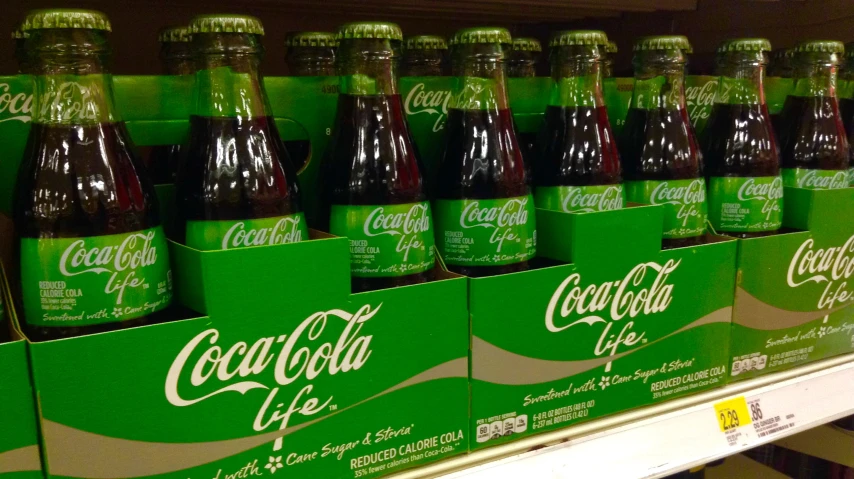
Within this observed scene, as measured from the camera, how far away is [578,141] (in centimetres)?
103

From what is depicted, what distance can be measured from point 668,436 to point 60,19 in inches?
34.4

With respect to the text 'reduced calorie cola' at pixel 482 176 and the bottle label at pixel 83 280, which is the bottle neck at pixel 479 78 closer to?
the text 'reduced calorie cola' at pixel 482 176

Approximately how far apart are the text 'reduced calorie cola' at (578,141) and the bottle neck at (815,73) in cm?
47

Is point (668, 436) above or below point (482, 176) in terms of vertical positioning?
below

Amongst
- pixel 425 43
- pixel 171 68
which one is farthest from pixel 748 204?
pixel 171 68

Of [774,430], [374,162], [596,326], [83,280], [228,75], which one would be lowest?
[774,430]

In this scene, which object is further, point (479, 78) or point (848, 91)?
point (848, 91)

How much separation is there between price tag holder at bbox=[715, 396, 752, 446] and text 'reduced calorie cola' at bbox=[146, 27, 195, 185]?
0.82m

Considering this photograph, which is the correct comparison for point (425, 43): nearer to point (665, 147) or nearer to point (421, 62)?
point (421, 62)

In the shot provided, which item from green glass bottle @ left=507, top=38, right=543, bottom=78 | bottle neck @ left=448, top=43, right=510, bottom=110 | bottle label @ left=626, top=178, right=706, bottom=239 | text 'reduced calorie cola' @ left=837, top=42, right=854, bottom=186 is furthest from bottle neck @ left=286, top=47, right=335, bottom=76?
text 'reduced calorie cola' @ left=837, top=42, right=854, bottom=186

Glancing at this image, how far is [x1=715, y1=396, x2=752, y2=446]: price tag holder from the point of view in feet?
3.15

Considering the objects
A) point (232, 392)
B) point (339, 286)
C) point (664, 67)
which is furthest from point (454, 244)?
point (664, 67)

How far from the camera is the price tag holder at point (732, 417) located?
961mm

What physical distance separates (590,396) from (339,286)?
409 mm
